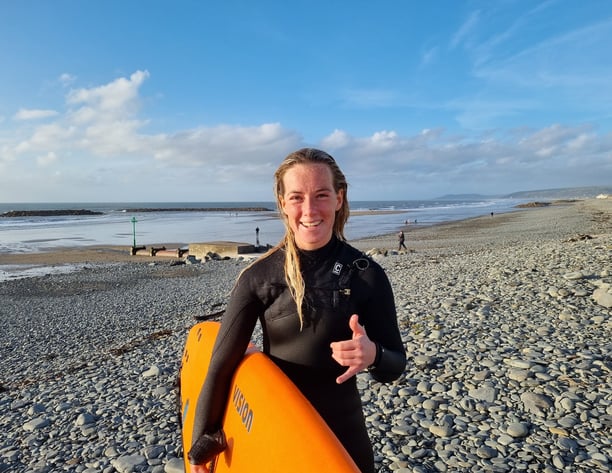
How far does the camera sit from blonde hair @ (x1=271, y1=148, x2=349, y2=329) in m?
2.07

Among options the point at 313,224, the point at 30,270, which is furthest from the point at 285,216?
the point at 30,270

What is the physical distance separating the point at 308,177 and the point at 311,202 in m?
0.13

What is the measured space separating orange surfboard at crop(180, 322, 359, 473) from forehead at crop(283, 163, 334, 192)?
94 cm

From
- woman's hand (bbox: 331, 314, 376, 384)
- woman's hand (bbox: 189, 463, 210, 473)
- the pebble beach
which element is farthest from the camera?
the pebble beach

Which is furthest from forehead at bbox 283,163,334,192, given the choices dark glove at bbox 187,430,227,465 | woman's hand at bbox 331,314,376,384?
dark glove at bbox 187,430,227,465

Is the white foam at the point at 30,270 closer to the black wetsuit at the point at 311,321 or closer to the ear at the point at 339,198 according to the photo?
the black wetsuit at the point at 311,321

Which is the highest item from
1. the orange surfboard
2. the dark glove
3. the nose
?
the nose

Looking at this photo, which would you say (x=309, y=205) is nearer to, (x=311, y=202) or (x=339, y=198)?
(x=311, y=202)

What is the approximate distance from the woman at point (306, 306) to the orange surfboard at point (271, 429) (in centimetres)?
7

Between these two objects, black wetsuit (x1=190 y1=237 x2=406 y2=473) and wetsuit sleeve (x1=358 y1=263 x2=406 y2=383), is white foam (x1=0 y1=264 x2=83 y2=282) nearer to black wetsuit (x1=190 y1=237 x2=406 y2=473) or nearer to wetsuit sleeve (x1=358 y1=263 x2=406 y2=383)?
black wetsuit (x1=190 y1=237 x2=406 y2=473)

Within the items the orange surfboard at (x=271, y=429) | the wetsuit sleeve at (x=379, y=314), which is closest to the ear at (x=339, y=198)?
the wetsuit sleeve at (x=379, y=314)

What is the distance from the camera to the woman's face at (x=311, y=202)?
2082 mm

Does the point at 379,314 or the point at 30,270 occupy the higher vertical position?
the point at 379,314

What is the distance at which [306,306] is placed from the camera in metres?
2.08
